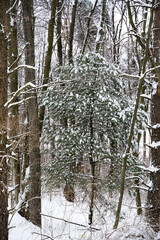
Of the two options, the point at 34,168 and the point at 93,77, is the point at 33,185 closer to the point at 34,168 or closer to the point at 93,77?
the point at 34,168

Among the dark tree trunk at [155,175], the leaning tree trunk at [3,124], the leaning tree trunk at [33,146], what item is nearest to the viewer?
the leaning tree trunk at [3,124]

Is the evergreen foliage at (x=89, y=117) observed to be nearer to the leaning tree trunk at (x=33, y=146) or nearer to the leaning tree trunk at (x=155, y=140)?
the leaning tree trunk at (x=33, y=146)

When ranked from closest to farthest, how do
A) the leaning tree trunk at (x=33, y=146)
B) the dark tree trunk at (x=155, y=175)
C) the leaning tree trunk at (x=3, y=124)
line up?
the leaning tree trunk at (x=3, y=124), the dark tree trunk at (x=155, y=175), the leaning tree trunk at (x=33, y=146)

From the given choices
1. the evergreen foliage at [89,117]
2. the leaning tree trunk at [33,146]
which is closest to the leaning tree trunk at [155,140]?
the evergreen foliage at [89,117]

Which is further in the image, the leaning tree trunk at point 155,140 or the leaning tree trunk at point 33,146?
the leaning tree trunk at point 33,146

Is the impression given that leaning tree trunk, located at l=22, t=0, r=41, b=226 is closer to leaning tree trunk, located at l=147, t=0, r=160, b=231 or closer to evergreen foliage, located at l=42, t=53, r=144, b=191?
evergreen foliage, located at l=42, t=53, r=144, b=191

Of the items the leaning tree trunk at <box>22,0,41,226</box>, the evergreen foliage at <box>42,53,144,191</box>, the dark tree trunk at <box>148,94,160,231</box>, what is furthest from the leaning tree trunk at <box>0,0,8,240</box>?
the dark tree trunk at <box>148,94,160,231</box>

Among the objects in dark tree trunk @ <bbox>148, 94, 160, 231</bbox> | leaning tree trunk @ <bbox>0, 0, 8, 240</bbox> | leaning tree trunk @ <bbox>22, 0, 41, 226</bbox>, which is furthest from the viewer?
leaning tree trunk @ <bbox>22, 0, 41, 226</bbox>

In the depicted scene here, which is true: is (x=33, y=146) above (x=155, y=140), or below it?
below

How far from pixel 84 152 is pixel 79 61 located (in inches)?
97.0

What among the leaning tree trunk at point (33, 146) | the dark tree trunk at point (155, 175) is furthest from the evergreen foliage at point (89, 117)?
the dark tree trunk at point (155, 175)

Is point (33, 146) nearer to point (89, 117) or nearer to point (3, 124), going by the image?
point (89, 117)

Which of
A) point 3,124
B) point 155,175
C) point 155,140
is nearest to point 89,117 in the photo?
point 155,140

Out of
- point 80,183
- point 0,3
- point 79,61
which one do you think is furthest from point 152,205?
point 0,3
